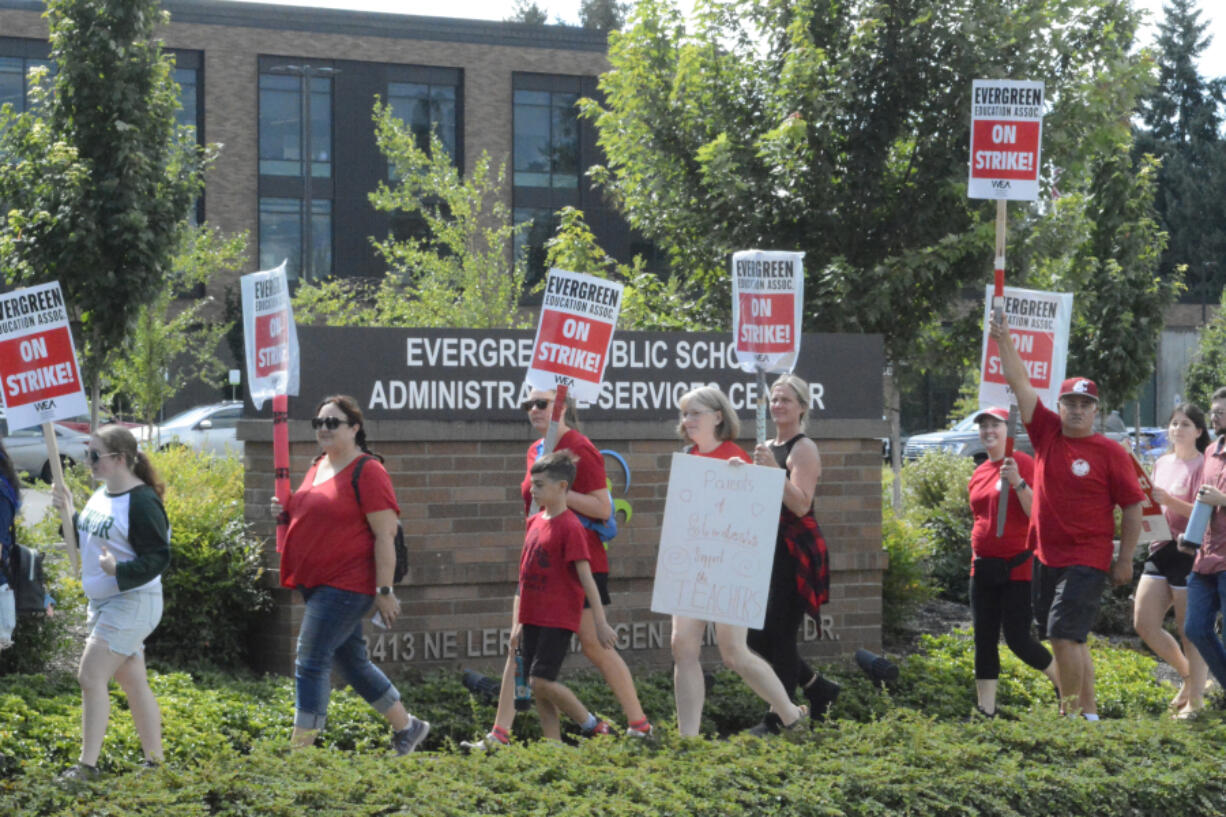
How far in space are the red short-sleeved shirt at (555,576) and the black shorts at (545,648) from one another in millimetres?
37

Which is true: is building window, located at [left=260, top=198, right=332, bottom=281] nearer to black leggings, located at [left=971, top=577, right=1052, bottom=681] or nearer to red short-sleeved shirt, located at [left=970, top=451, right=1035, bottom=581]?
red short-sleeved shirt, located at [left=970, top=451, right=1035, bottom=581]

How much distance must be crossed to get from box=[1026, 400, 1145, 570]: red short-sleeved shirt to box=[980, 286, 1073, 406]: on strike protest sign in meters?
0.88

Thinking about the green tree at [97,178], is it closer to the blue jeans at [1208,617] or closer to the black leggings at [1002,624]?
the black leggings at [1002,624]

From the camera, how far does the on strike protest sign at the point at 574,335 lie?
7.62 m

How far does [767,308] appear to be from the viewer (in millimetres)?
7914

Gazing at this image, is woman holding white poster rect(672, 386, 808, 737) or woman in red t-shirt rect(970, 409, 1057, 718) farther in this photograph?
woman in red t-shirt rect(970, 409, 1057, 718)

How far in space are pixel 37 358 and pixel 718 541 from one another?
3.76 m

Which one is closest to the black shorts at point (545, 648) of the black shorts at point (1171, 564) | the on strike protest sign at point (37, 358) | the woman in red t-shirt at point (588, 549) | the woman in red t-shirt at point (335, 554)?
the woman in red t-shirt at point (588, 549)

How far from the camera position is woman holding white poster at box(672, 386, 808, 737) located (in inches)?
270

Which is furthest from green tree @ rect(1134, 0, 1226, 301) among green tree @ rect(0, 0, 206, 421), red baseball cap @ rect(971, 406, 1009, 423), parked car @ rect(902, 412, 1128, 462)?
red baseball cap @ rect(971, 406, 1009, 423)

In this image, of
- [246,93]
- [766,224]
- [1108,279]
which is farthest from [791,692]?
[246,93]

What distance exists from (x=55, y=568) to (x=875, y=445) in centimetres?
522

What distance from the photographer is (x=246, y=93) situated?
43000 mm

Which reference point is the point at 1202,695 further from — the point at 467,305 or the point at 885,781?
the point at 467,305
